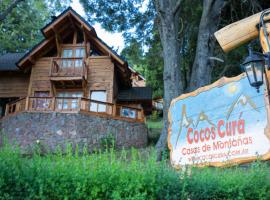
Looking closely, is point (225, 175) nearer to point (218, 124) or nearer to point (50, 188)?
point (218, 124)

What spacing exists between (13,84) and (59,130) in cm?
718

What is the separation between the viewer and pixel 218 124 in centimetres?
388

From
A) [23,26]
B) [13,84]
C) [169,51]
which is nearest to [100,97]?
[13,84]

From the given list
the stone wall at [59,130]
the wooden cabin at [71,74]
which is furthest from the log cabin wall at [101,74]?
the stone wall at [59,130]

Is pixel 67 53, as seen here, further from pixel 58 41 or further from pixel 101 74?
pixel 101 74

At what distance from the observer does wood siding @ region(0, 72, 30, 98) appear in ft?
63.7

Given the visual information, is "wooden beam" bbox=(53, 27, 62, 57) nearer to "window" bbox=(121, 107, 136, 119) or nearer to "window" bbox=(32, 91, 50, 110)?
"window" bbox=(32, 91, 50, 110)

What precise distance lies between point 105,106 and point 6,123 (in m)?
5.44

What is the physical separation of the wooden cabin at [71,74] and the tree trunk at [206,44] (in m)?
7.26

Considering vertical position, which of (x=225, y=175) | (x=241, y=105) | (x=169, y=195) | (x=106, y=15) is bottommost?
(x=169, y=195)

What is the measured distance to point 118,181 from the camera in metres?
3.49

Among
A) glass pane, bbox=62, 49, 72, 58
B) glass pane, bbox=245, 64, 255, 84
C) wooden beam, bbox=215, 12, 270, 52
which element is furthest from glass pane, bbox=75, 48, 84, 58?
glass pane, bbox=245, 64, 255, 84

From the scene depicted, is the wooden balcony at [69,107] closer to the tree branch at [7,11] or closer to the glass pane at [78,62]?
the glass pane at [78,62]

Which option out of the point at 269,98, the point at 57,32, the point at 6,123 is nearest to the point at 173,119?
the point at 269,98
